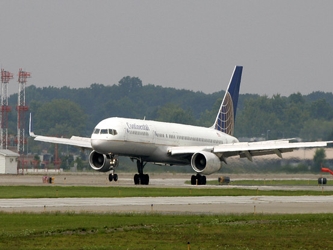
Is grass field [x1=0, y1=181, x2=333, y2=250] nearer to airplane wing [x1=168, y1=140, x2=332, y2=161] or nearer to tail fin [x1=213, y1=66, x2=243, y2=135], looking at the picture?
airplane wing [x1=168, y1=140, x2=332, y2=161]

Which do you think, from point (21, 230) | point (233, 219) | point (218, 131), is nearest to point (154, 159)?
point (218, 131)

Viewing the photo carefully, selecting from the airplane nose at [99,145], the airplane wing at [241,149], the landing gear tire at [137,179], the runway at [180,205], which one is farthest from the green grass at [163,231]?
the landing gear tire at [137,179]

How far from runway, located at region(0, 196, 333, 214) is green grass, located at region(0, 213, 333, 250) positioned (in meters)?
2.86

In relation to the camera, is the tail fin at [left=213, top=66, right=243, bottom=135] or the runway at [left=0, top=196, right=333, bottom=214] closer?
the runway at [left=0, top=196, right=333, bottom=214]

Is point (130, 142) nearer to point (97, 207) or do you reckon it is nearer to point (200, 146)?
point (200, 146)

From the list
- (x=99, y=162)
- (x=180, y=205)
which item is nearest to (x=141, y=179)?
(x=99, y=162)

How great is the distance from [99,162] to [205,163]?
839cm

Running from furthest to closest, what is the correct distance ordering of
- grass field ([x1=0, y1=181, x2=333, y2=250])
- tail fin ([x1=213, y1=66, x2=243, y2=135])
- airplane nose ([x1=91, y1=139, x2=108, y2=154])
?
tail fin ([x1=213, y1=66, x2=243, y2=135]) < airplane nose ([x1=91, y1=139, x2=108, y2=154]) < grass field ([x1=0, y1=181, x2=333, y2=250])

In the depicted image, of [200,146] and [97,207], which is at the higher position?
[200,146]

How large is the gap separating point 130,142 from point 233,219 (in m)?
31.5

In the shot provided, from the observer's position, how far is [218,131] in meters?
78.9

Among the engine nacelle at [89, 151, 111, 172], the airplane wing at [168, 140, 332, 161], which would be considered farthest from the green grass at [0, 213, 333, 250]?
the engine nacelle at [89, 151, 111, 172]

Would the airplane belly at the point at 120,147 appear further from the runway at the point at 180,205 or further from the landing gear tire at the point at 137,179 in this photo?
the runway at the point at 180,205

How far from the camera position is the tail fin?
81750mm
